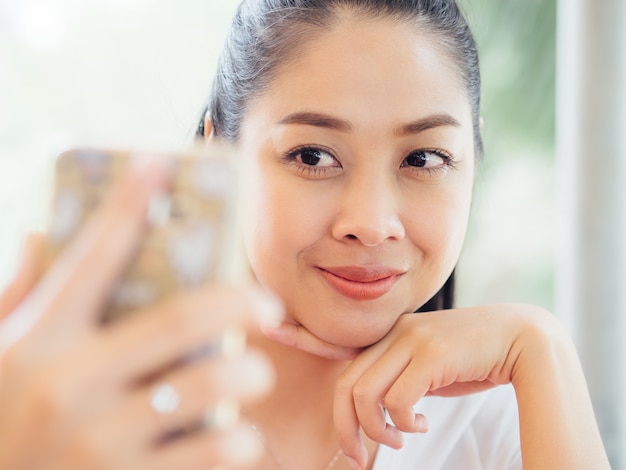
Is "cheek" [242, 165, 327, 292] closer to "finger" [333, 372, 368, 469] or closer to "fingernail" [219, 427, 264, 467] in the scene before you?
"finger" [333, 372, 368, 469]

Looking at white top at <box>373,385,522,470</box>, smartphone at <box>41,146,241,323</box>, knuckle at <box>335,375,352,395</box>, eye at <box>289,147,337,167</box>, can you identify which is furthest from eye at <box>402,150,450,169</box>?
smartphone at <box>41,146,241,323</box>

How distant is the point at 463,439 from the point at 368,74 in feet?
2.60

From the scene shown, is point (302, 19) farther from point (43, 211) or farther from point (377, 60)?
point (43, 211)

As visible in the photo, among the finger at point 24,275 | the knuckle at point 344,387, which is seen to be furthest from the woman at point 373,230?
the finger at point 24,275

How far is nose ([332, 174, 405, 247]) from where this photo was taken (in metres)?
1.15

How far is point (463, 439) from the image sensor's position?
4.99 feet

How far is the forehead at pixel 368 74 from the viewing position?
1.17m

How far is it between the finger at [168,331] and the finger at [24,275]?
0.43ft

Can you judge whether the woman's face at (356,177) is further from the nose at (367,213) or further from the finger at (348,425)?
the finger at (348,425)

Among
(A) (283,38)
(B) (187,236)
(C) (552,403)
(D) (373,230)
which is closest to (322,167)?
(D) (373,230)

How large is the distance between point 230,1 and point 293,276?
142cm

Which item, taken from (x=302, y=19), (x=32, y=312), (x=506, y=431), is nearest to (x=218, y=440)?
(x=32, y=312)

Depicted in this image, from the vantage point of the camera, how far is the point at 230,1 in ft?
7.82

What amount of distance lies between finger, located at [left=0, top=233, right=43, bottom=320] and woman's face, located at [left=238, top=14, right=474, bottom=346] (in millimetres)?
Answer: 499
